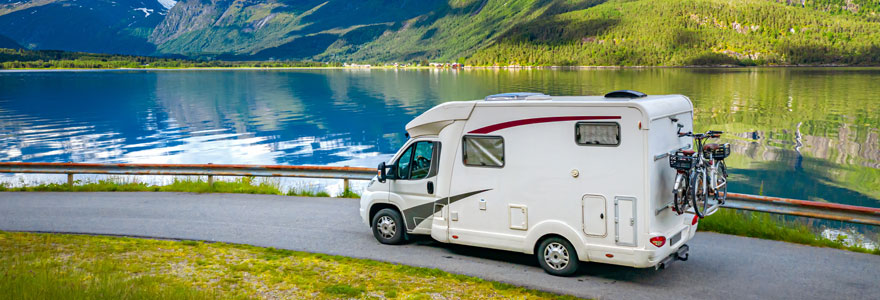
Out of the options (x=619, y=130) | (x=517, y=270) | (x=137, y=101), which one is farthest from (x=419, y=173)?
(x=137, y=101)

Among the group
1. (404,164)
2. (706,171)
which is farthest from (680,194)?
(404,164)

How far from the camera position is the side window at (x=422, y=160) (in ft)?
34.3

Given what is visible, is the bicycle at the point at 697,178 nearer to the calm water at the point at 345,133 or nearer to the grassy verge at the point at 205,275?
the grassy verge at the point at 205,275

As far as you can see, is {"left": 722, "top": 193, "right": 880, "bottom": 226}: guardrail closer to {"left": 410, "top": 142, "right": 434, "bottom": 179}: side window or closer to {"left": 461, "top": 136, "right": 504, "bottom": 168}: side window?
{"left": 461, "top": 136, "right": 504, "bottom": 168}: side window

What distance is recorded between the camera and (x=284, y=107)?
83.4 m

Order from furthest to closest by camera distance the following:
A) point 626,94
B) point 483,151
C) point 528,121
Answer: point 483,151 → point 528,121 → point 626,94

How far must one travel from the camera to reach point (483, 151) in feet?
32.0

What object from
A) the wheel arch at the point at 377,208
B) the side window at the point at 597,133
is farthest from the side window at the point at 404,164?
the side window at the point at 597,133

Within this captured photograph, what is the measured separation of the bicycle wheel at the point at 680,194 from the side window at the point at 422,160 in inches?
144

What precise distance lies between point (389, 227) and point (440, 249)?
945 millimetres

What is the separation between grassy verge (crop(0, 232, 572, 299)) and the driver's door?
1158 mm

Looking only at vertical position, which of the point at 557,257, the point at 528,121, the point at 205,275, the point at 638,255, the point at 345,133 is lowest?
the point at 345,133

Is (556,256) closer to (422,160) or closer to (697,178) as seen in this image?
(697,178)

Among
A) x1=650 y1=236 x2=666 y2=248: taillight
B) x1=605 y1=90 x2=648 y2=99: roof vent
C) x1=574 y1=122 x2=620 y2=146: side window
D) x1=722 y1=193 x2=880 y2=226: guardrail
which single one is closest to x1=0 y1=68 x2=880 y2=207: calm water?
x1=722 y1=193 x2=880 y2=226: guardrail
